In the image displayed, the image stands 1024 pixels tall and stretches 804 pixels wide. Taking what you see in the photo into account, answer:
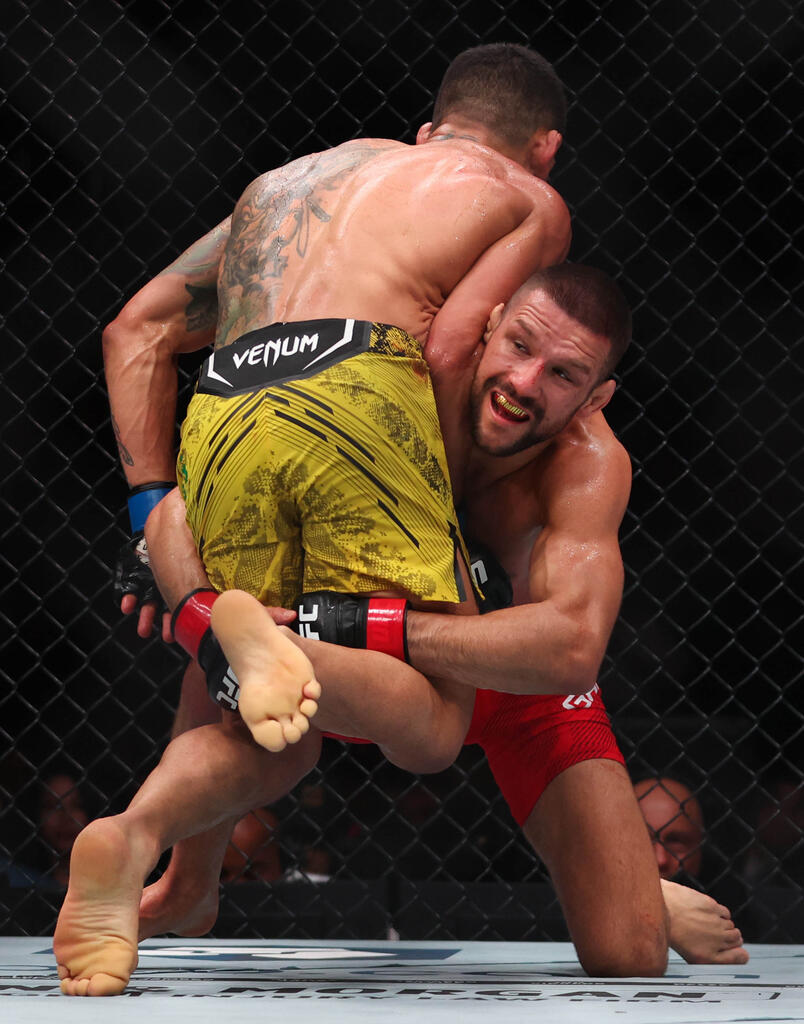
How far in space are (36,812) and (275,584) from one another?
1.82 metres

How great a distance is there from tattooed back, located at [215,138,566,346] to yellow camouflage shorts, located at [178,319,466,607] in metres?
0.07

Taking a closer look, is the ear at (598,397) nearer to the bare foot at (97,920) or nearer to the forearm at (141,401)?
the forearm at (141,401)

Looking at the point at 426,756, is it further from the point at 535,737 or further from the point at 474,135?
the point at 474,135

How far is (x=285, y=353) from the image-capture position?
59.1 inches

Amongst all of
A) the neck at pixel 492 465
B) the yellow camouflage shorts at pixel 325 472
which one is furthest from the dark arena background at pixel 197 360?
the yellow camouflage shorts at pixel 325 472

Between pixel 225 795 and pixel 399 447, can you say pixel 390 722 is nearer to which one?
pixel 225 795

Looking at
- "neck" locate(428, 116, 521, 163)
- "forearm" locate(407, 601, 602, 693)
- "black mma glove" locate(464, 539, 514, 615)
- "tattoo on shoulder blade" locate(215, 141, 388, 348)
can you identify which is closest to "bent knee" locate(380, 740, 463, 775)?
"forearm" locate(407, 601, 602, 693)

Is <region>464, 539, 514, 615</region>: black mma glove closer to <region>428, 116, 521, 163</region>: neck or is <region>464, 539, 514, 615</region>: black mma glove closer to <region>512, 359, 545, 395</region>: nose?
<region>512, 359, 545, 395</region>: nose

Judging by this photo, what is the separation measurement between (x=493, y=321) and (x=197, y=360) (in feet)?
5.67

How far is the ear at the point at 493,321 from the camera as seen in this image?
1.59 metres

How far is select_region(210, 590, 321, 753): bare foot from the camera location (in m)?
1.23

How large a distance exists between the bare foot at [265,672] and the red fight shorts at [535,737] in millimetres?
618

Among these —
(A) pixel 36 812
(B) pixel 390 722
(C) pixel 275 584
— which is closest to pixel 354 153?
(C) pixel 275 584

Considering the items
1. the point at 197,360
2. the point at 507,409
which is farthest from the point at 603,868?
the point at 197,360
